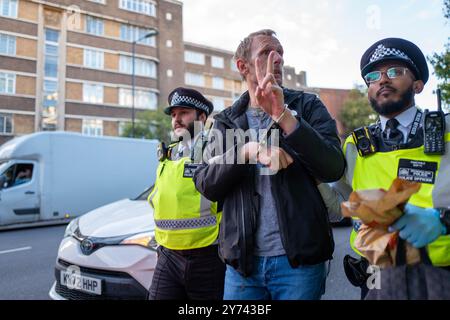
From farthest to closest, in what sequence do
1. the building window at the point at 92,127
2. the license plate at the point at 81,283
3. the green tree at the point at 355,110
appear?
the green tree at the point at 355,110 < the building window at the point at 92,127 < the license plate at the point at 81,283

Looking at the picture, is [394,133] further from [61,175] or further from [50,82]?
[50,82]

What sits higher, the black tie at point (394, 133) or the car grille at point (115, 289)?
the black tie at point (394, 133)

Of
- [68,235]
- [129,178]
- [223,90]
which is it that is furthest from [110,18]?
[68,235]

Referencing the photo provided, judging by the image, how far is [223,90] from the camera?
3675 cm

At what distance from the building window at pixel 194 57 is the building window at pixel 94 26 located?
377 inches

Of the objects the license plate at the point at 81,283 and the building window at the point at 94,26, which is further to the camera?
the building window at the point at 94,26

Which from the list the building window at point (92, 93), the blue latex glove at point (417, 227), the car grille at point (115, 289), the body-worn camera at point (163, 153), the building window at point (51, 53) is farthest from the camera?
the building window at point (92, 93)

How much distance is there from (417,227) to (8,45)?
2614cm

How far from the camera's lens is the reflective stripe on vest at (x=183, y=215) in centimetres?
211

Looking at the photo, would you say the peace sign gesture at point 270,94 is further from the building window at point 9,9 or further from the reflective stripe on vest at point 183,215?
the building window at point 9,9

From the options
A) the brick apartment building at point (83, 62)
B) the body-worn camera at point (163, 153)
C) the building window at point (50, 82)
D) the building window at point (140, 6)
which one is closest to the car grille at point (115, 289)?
the body-worn camera at point (163, 153)

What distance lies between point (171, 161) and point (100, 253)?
1217 millimetres

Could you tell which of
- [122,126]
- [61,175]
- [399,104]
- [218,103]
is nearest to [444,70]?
[399,104]

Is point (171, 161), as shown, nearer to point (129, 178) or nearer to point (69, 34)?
point (129, 178)
